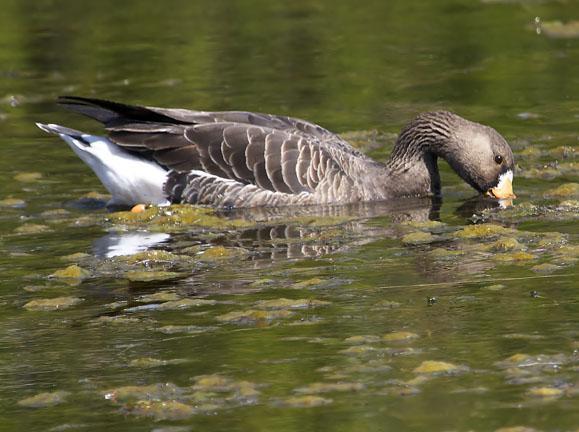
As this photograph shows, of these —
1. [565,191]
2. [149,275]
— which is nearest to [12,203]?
[149,275]

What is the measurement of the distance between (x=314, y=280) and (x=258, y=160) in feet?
10.6

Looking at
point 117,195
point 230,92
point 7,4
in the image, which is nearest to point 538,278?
point 117,195

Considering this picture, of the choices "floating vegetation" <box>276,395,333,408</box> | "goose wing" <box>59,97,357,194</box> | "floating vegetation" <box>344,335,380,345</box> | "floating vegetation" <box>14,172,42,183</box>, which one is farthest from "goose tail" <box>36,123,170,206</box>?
"floating vegetation" <box>276,395,333,408</box>

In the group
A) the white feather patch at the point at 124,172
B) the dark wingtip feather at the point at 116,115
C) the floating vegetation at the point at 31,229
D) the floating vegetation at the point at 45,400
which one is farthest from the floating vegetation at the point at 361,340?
the dark wingtip feather at the point at 116,115

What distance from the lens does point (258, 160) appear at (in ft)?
42.7

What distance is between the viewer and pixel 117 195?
13.3 m

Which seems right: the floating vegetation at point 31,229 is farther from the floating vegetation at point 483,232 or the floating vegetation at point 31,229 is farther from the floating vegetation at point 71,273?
the floating vegetation at point 483,232

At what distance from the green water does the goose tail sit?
1.11ft

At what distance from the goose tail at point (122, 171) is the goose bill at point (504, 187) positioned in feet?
10.1

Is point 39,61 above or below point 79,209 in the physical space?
above

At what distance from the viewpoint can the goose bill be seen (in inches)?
512

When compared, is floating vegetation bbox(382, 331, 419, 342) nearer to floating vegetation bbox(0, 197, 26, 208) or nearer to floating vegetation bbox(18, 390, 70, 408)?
floating vegetation bbox(18, 390, 70, 408)

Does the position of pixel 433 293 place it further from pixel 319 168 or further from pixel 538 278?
pixel 319 168

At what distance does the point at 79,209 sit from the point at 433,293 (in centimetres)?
472
